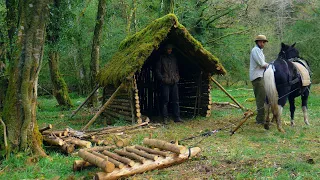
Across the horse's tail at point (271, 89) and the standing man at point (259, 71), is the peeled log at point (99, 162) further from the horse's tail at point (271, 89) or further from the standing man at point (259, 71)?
the standing man at point (259, 71)

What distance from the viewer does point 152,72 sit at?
1253 cm

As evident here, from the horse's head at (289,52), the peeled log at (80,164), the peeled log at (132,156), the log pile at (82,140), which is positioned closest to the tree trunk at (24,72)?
the log pile at (82,140)

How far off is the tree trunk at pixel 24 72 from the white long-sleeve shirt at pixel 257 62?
204 inches

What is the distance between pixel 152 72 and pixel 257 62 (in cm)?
470

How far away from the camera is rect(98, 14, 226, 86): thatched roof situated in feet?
30.3

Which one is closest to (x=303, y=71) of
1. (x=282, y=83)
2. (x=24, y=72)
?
(x=282, y=83)

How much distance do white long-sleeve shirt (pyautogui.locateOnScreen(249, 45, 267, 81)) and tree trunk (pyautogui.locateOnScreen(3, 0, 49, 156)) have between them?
5.18 meters

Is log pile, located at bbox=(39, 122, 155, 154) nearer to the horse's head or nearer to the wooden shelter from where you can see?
the wooden shelter

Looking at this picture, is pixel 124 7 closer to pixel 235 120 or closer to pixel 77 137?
pixel 235 120

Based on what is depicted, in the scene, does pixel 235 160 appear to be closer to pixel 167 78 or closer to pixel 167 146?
pixel 167 146

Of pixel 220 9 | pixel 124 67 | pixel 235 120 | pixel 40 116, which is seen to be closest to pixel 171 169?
pixel 124 67

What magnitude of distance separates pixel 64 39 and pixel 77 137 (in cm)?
434

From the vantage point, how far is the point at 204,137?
7.68m

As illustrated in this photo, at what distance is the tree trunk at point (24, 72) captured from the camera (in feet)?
19.6
